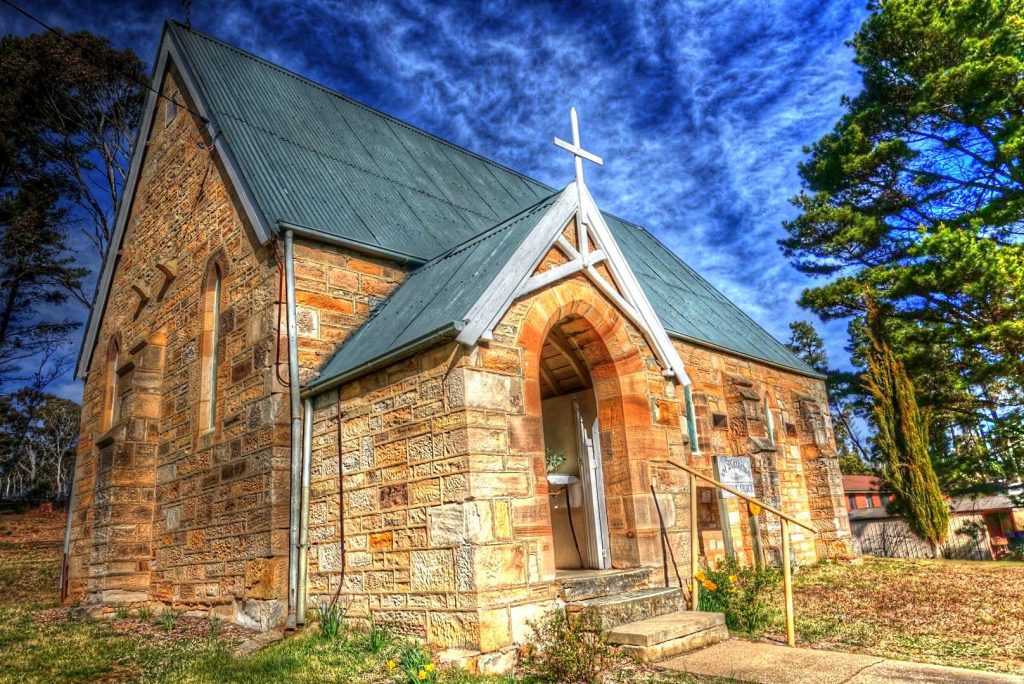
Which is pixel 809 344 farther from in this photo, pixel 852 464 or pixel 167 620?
pixel 167 620

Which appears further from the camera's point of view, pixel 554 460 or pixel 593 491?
pixel 554 460

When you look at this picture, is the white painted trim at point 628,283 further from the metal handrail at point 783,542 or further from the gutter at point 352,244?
the gutter at point 352,244

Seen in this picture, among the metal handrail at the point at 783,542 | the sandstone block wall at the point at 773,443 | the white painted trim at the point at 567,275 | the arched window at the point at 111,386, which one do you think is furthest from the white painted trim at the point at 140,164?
the sandstone block wall at the point at 773,443

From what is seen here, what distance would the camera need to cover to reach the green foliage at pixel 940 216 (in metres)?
16.3

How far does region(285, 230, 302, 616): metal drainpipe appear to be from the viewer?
7992 millimetres

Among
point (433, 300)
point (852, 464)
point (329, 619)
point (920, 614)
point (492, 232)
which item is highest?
point (492, 232)

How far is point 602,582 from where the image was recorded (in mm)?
7477

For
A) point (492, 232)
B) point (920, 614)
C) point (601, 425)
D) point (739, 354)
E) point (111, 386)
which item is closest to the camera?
point (920, 614)

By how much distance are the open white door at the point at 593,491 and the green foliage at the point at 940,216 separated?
38.9 ft

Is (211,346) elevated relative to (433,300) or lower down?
elevated

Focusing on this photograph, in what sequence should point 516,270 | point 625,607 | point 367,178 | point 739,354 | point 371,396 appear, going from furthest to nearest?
point 739,354 → point 367,178 → point 371,396 → point 516,270 → point 625,607

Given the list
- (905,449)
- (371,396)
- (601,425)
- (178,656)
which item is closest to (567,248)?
(601,425)

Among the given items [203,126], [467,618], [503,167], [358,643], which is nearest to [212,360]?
[203,126]

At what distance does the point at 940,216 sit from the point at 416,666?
20805 millimetres
